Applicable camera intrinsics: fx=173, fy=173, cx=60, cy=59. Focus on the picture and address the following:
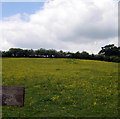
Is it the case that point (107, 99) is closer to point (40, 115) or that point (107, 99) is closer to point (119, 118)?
point (119, 118)

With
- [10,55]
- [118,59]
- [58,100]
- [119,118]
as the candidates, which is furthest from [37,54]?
[119,118]

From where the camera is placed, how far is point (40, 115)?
914cm

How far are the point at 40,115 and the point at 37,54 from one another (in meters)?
62.9

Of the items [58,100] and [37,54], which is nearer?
[58,100]

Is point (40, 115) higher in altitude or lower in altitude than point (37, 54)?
lower

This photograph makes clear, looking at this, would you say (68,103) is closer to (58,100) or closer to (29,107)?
(58,100)

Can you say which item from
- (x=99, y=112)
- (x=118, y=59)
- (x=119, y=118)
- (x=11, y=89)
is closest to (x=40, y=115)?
(x=99, y=112)

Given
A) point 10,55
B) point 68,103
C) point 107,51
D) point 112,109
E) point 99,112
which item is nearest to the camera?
point 99,112

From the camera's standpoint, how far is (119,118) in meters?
8.84

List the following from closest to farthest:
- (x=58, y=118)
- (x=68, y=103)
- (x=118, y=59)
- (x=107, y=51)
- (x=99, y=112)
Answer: (x=58, y=118) → (x=99, y=112) → (x=68, y=103) → (x=118, y=59) → (x=107, y=51)

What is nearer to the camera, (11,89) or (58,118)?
(11,89)

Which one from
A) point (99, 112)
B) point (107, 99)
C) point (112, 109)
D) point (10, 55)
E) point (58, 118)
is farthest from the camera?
point (10, 55)

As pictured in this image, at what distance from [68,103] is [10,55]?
2423 inches

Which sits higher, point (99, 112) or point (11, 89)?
point (11, 89)
